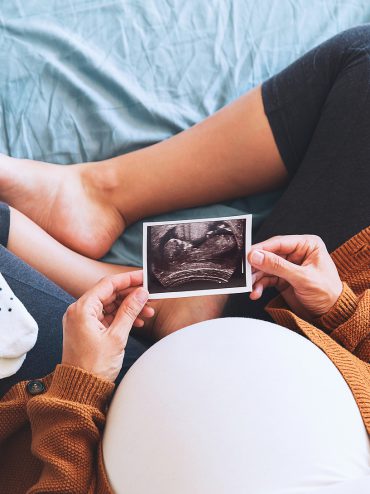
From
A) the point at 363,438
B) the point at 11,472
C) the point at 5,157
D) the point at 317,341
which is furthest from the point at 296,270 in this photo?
the point at 5,157

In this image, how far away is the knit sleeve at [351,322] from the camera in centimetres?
102

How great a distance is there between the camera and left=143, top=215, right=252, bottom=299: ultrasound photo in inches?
41.7

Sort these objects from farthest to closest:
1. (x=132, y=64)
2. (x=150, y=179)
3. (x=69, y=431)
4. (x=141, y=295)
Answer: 1. (x=132, y=64)
2. (x=150, y=179)
3. (x=141, y=295)
4. (x=69, y=431)

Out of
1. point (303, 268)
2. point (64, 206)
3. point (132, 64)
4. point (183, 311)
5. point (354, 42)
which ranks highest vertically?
point (354, 42)

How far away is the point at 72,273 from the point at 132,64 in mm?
601

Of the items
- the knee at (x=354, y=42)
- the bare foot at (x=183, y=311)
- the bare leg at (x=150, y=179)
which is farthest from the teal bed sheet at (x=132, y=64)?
the knee at (x=354, y=42)

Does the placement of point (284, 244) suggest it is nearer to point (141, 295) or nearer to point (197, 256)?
point (197, 256)

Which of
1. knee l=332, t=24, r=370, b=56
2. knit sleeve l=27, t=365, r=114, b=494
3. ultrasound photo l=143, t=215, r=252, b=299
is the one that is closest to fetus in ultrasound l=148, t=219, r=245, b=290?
ultrasound photo l=143, t=215, r=252, b=299

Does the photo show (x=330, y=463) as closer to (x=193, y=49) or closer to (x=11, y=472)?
(x=11, y=472)

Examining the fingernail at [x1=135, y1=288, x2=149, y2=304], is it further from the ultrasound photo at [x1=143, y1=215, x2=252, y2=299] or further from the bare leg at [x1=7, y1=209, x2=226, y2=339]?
the bare leg at [x1=7, y1=209, x2=226, y2=339]

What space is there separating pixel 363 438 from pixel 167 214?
0.75 m

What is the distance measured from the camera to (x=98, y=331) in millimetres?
974

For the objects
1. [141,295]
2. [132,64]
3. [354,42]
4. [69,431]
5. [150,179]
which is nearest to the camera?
[69,431]

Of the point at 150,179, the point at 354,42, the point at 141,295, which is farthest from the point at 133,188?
the point at 354,42
